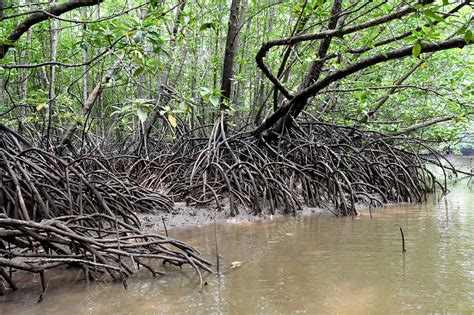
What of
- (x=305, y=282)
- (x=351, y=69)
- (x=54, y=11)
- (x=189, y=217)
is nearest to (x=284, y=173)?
(x=189, y=217)

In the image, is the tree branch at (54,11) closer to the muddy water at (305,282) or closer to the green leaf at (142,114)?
the green leaf at (142,114)

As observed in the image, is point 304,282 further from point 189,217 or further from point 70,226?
point 189,217

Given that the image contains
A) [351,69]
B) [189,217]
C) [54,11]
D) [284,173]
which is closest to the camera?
[54,11]

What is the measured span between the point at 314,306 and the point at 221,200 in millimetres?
2807

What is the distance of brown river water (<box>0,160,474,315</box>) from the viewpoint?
5.78ft

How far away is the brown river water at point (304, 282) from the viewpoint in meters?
1.76

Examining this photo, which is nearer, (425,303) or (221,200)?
(425,303)

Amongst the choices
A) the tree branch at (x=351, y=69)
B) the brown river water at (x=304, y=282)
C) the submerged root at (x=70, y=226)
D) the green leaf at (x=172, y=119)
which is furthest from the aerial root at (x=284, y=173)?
the green leaf at (x=172, y=119)

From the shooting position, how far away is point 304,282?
2.07 m

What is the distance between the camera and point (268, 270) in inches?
90.5

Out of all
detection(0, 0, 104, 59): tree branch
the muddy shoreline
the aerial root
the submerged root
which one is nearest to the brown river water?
the submerged root

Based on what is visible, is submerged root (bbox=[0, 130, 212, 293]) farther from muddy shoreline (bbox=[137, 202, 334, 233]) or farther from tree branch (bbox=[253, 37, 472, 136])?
tree branch (bbox=[253, 37, 472, 136])

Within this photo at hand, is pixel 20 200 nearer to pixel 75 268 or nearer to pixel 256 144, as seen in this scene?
pixel 75 268

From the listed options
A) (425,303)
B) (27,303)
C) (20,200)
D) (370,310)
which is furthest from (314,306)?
(20,200)
